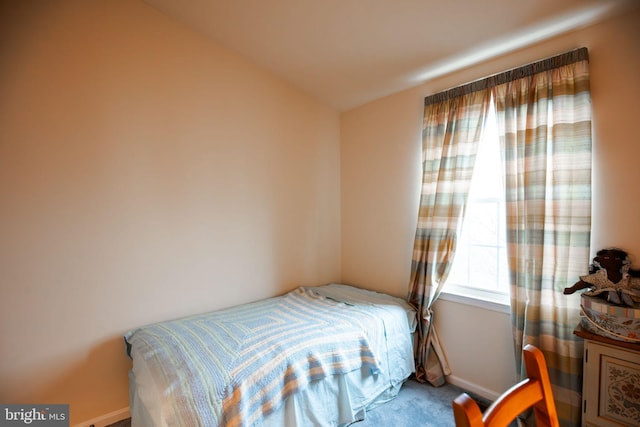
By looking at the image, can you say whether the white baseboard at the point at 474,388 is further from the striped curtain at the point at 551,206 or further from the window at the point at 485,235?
the window at the point at 485,235

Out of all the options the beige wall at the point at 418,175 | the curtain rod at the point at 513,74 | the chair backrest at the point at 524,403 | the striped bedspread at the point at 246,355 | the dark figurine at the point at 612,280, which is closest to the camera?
the chair backrest at the point at 524,403

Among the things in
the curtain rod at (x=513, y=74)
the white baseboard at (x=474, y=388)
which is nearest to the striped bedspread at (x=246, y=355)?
the white baseboard at (x=474, y=388)

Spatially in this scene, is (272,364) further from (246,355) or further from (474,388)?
(474,388)

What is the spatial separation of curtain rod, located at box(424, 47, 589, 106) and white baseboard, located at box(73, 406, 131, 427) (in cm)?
318

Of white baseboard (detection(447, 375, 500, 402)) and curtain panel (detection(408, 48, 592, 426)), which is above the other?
curtain panel (detection(408, 48, 592, 426))

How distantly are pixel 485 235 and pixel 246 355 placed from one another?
1930 mm

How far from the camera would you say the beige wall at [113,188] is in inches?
62.7

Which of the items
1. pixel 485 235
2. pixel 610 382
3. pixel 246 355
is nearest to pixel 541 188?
pixel 485 235

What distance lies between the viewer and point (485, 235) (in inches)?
87.7

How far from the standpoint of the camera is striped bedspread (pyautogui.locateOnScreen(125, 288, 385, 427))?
4.27 feet

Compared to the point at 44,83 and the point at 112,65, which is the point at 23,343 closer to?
the point at 44,83

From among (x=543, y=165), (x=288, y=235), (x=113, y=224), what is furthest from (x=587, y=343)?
(x=113, y=224)

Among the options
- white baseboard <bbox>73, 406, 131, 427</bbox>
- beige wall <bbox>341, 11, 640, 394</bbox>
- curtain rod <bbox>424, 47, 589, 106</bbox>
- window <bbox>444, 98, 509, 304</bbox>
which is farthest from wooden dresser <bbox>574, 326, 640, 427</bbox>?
white baseboard <bbox>73, 406, 131, 427</bbox>

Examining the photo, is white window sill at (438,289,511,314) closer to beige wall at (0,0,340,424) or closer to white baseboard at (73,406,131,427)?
beige wall at (0,0,340,424)
